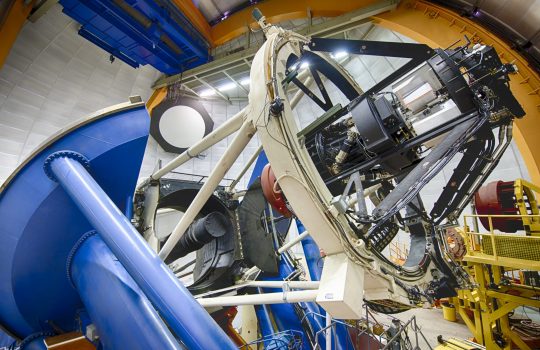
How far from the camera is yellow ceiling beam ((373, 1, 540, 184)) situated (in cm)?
463

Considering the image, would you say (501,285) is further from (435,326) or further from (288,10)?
(288,10)

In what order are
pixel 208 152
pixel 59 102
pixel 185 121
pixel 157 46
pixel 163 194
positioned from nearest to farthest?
pixel 163 194, pixel 59 102, pixel 157 46, pixel 185 121, pixel 208 152

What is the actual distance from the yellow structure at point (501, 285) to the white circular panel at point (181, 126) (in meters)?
8.45

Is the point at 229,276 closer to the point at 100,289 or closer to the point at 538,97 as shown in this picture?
the point at 100,289

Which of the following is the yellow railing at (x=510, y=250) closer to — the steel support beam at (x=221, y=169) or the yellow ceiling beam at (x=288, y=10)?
the steel support beam at (x=221, y=169)

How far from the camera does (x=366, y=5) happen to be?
648 centimetres

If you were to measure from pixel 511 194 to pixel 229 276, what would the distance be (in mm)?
6130

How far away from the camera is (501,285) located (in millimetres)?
4844

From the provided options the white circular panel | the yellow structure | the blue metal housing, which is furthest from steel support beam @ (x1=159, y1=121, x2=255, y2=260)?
the white circular panel

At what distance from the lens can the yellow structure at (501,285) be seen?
411cm

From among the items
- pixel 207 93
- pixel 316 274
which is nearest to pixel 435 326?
pixel 316 274

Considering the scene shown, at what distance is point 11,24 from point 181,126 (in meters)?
4.73

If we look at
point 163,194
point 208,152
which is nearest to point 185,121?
point 208,152

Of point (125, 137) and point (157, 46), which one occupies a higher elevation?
point (157, 46)
